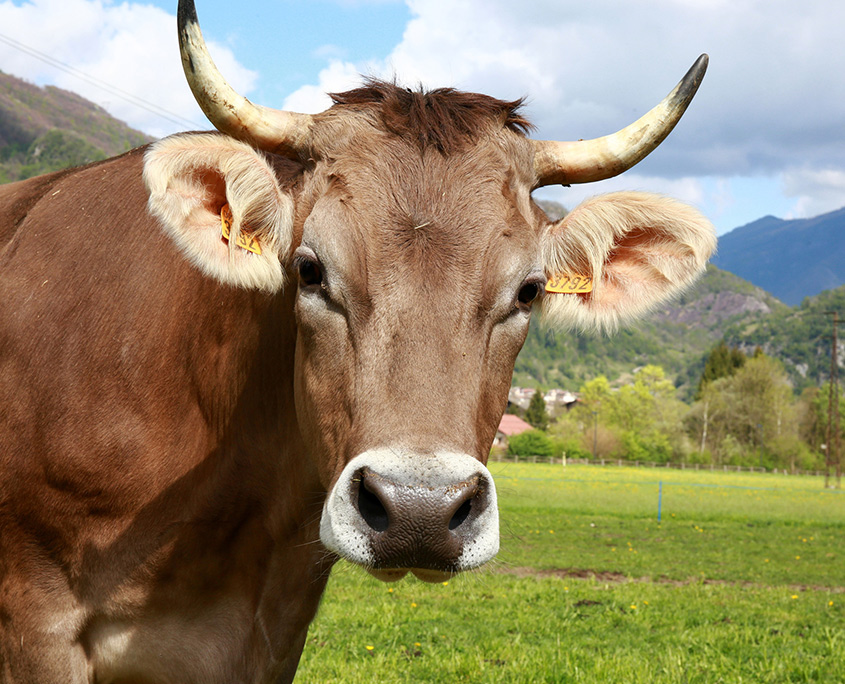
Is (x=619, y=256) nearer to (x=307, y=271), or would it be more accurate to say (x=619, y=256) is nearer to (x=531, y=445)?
(x=307, y=271)

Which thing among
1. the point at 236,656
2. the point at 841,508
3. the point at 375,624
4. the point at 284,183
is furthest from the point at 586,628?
the point at 841,508

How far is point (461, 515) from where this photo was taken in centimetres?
254

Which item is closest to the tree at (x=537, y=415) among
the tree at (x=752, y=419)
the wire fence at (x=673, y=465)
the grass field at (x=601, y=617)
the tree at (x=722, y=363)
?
the tree at (x=752, y=419)

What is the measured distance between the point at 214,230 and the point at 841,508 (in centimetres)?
3954

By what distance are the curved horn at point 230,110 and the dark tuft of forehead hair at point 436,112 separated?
0.28 meters

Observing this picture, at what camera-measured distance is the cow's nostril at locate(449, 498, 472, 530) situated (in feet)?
8.24

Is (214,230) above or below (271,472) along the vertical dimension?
above

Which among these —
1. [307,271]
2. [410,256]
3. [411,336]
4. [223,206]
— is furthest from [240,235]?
[411,336]

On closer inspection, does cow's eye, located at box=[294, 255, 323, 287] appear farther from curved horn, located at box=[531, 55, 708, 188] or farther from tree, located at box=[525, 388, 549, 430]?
tree, located at box=[525, 388, 549, 430]

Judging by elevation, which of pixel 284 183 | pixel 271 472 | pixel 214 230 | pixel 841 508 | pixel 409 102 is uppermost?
pixel 409 102

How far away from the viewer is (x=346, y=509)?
254cm

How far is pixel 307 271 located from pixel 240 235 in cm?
46

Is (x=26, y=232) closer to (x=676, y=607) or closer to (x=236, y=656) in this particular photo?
(x=236, y=656)

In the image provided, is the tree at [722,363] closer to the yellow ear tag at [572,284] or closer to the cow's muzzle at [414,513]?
the yellow ear tag at [572,284]
